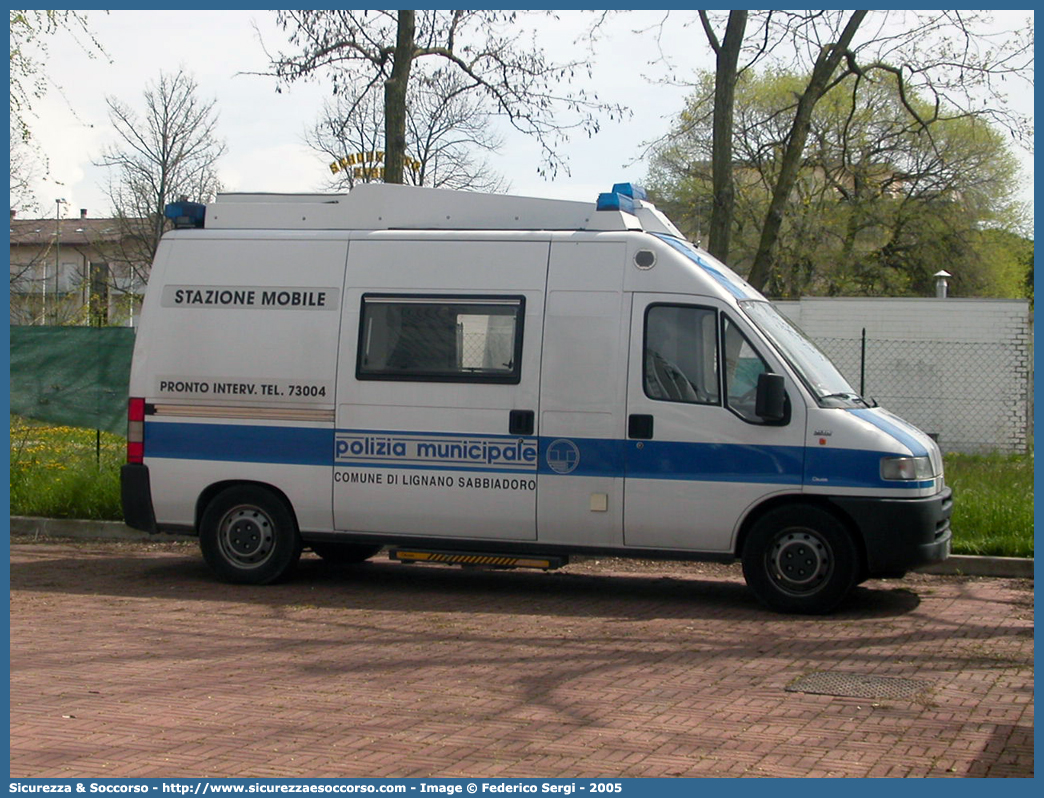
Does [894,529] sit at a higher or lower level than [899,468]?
lower

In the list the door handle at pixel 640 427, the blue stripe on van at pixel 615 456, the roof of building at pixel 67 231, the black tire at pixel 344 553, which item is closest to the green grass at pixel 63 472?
the black tire at pixel 344 553

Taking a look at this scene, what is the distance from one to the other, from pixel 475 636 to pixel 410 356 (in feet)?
8.12

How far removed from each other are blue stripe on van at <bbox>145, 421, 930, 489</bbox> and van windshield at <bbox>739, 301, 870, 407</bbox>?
490 mm

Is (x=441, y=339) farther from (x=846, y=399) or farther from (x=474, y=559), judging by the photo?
(x=846, y=399)

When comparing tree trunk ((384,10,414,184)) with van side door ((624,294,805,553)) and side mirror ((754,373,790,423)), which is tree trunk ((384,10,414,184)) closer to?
van side door ((624,294,805,553))

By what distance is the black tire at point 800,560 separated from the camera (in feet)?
30.1

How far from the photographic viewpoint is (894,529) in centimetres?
903

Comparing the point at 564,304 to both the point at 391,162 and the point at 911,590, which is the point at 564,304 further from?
the point at 391,162

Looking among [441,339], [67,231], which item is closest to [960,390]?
[441,339]

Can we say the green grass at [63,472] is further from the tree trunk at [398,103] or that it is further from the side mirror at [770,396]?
the side mirror at [770,396]

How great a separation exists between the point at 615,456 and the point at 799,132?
8.22 meters

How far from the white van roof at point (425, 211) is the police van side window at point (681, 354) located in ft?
2.84
